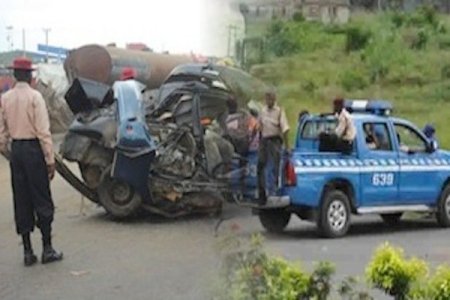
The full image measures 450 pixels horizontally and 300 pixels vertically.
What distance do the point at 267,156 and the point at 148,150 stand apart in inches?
56.5

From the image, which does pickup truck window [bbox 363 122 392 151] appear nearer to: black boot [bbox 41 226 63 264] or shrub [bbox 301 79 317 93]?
black boot [bbox 41 226 63 264]

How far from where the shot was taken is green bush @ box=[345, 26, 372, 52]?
220cm

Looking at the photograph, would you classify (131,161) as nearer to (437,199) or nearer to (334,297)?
(437,199)

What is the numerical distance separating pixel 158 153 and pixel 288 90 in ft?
32.8

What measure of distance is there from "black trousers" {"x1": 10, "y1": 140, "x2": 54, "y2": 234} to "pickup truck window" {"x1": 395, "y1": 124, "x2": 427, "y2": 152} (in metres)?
6.05

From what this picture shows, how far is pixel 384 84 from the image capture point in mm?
2492

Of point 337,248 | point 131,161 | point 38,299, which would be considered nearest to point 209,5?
point 38,299

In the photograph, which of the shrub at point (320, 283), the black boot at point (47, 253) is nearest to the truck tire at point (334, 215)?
the black boot at point (47, 253)

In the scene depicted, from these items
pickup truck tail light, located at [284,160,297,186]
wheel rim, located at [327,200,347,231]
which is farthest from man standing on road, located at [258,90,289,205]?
wheel rim, located at [327,200,347,231]

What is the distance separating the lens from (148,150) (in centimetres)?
1201

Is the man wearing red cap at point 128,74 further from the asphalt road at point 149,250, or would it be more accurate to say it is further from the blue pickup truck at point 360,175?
the blue pickup truck at point 360,175

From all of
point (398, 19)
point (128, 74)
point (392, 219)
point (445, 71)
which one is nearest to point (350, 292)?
point (445, 71)

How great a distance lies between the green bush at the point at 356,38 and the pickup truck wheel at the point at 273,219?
10260mm

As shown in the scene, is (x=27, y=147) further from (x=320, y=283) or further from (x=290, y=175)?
(x=320, y=283)
